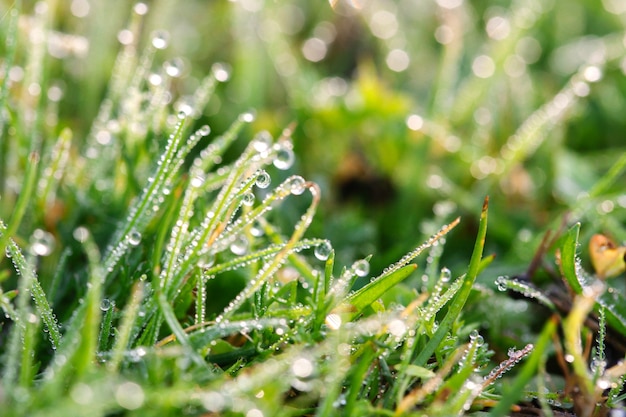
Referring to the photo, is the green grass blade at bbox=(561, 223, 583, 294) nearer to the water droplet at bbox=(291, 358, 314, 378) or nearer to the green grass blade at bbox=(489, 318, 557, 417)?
the green grass blade at bbox=(489, 318, 557, 417)

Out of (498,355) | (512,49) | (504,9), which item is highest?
(504,9)

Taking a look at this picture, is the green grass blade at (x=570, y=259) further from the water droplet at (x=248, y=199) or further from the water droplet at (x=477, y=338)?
the water droplet at (x=248, y=199)

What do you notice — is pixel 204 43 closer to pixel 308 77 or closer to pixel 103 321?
pixel 308 77

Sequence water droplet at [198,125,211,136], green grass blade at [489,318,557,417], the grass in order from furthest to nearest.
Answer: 1. water droplet at [198,125,211,136]
2. the grass
3. green grass blade at [489,318,557,417]

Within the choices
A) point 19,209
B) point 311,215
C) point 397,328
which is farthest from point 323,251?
point 19,209

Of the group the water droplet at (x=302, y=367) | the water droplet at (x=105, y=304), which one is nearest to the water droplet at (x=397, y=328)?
the water droplet at (x=302, y=367)

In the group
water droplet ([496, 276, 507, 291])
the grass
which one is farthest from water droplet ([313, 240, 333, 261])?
water droplet ([496, 276, 507, 291])

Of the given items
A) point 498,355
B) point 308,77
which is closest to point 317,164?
point 308,77
